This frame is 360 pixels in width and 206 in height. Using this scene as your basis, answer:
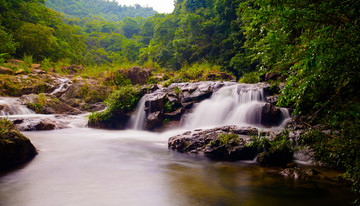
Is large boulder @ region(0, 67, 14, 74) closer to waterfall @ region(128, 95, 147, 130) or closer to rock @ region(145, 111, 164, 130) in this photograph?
waterfall @ region(128, 95, 147, 130)

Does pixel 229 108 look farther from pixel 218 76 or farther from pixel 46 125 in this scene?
A: pixel 46 125

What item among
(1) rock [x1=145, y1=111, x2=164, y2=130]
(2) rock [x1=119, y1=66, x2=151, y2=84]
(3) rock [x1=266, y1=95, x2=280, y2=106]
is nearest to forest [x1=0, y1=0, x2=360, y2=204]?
(3) rock [x1=266, y1=95, x2=280, y2=106]

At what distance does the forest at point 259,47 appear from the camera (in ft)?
9.30

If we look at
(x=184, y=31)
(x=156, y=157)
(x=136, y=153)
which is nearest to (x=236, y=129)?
(x=156, y=157)

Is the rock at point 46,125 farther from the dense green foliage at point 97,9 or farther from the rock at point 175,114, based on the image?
the dense green foliage at point 97,9

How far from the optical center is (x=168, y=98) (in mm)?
12227

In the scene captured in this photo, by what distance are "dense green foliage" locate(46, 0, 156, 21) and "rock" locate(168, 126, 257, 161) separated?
78.6 m

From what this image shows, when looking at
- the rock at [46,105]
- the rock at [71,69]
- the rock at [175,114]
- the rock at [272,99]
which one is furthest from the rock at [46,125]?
the rock at [71,69]

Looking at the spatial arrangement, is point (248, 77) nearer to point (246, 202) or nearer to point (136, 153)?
point (136, 153)

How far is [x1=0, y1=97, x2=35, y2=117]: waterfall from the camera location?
12.5m

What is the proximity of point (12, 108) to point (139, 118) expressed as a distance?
7.91 metres

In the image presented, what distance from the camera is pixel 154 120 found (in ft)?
37.9

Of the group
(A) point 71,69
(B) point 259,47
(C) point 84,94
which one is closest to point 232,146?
(B) point 259,47

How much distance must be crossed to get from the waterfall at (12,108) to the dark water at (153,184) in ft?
27.0
